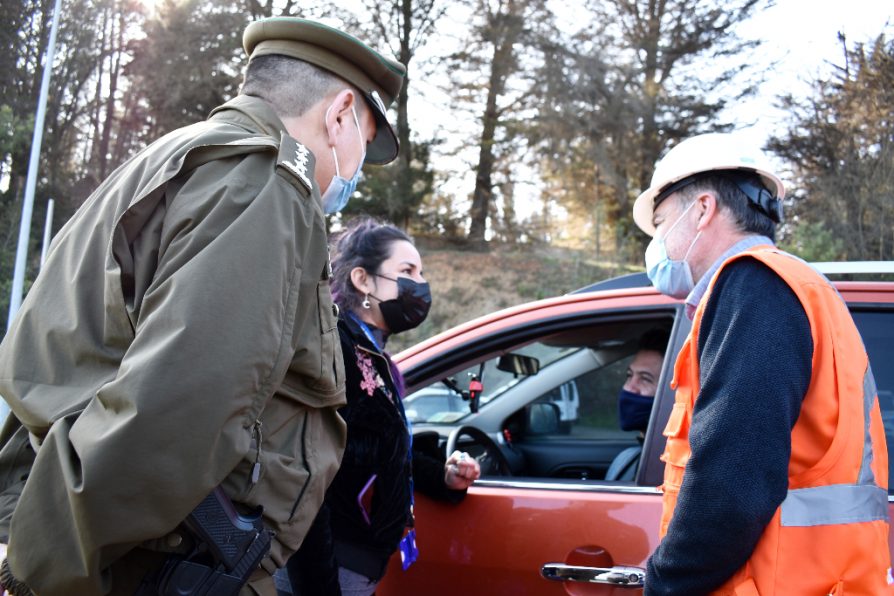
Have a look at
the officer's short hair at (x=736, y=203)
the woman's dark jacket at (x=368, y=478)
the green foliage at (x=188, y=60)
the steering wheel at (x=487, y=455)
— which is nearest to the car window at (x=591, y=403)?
the steering wheel at (x=487, y=455)

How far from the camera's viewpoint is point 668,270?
1.92 meters

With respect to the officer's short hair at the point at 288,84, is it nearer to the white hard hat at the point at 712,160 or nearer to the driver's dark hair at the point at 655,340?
the white hard hat at the point at 712,160

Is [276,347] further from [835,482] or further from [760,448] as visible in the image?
[835,482]

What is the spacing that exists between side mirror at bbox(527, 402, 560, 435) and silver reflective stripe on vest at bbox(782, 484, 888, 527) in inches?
92.4

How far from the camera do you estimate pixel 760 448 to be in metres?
1.34

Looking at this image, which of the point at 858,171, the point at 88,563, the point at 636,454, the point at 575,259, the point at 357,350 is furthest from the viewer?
the point at 575,259

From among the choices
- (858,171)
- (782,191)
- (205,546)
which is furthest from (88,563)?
(858,171)

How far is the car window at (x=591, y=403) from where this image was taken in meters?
3.78

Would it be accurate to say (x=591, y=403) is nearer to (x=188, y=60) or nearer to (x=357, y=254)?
(x=357, y=254)

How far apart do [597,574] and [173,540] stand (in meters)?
1.24

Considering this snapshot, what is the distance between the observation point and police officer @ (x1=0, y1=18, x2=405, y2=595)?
3.59 ft

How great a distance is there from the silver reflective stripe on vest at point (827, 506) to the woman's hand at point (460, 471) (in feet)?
3.68

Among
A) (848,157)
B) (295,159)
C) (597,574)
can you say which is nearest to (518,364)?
(597,574)

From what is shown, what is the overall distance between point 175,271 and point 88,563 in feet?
1.47
